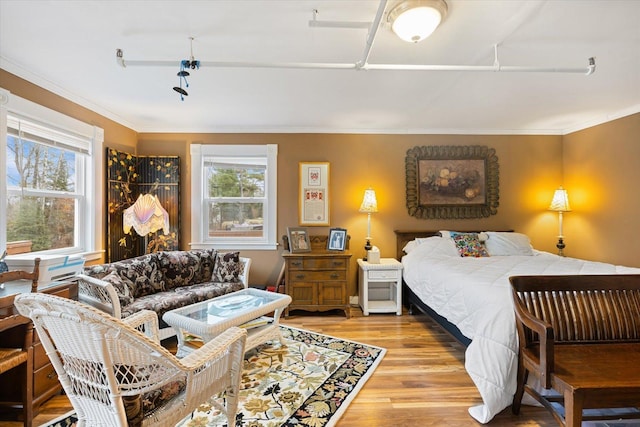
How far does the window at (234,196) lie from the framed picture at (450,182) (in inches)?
Result: 80.0

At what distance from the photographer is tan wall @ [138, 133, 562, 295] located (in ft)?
13.9

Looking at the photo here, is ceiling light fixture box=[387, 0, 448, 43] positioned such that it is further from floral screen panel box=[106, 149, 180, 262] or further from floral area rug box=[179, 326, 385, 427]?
floral screen panel box=[106, 149, 180, 262]

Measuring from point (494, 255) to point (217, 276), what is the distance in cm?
343

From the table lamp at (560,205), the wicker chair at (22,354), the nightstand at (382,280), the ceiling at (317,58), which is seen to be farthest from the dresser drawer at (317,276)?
the table lamp at (560,205)

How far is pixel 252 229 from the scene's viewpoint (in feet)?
14.1

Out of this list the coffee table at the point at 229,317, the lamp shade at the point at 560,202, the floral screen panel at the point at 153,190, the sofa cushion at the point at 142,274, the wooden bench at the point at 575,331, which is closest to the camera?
the wooden bench at the point at 575,331

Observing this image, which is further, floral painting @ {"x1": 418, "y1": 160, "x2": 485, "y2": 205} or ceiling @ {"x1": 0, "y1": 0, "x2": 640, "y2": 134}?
floral painting @ {"x1": 418, "y1": 160, "x2": 485, "y2": 205}

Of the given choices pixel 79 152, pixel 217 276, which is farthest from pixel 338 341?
pixel 79 152

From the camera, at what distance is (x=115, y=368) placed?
1199 millimetres

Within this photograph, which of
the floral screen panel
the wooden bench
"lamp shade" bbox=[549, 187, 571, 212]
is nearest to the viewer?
the wooden bench

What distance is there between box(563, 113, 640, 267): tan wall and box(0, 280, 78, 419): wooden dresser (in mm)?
5695

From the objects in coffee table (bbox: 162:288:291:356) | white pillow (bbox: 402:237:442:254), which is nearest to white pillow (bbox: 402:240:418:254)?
white pillow (bbox: 402:237:442:254)

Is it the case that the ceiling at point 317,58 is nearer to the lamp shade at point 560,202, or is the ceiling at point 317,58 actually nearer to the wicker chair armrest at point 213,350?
the lamp shade at point 560,202

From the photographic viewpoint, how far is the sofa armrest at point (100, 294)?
92.7 inches
